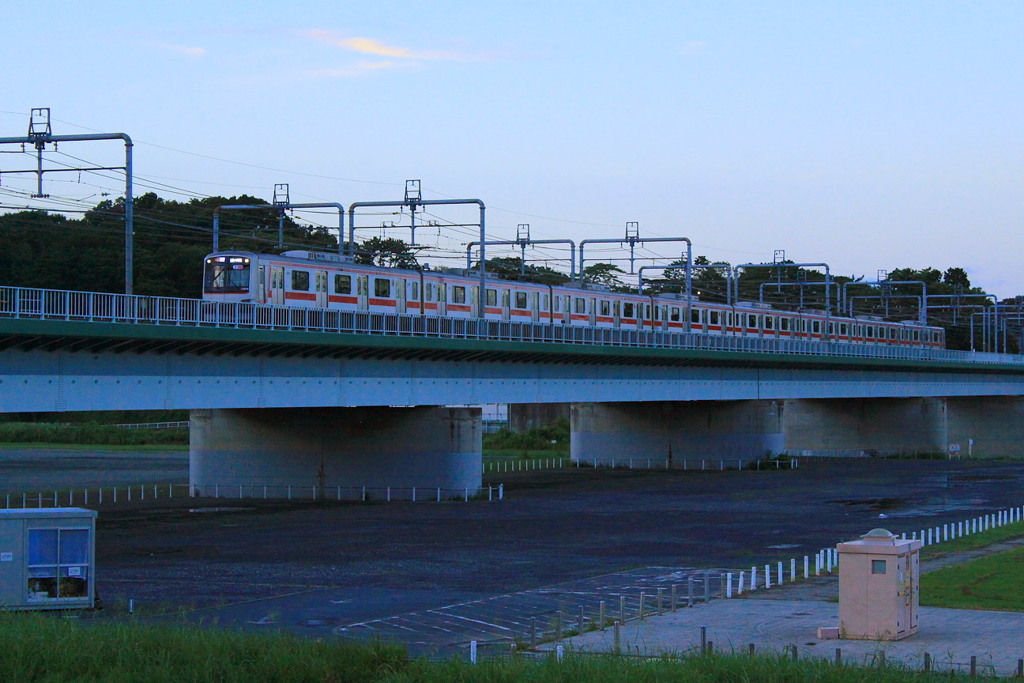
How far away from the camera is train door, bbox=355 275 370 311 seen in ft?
180

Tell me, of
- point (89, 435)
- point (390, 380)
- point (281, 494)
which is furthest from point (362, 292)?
point (89, 435)

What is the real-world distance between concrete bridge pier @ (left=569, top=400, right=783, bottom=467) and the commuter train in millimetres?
5331

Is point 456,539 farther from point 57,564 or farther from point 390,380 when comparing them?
point 57,564

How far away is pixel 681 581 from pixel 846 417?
80.6 m

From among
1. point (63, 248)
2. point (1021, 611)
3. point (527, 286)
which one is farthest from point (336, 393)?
point (63, 248)

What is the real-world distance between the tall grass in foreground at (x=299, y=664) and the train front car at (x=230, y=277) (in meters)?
30.1

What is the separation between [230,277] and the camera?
51562 millimetres

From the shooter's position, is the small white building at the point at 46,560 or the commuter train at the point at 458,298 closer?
the small white building at the point at 46,560

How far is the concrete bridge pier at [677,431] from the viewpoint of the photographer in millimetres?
85375

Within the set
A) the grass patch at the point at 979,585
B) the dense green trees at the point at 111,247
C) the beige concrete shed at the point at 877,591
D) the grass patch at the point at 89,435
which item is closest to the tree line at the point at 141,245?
the dense green trees at the point at 111,247

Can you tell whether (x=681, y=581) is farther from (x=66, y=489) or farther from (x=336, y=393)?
(x=66, y=489)

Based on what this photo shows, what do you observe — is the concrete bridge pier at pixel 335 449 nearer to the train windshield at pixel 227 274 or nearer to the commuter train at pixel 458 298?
the commuter train at pixel 458 298

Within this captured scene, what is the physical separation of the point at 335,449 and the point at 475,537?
56.1ft

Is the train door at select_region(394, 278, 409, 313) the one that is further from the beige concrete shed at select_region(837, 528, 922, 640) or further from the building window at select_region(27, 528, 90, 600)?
the beige concrete shed at select_region(837, 528, 922, 640)
